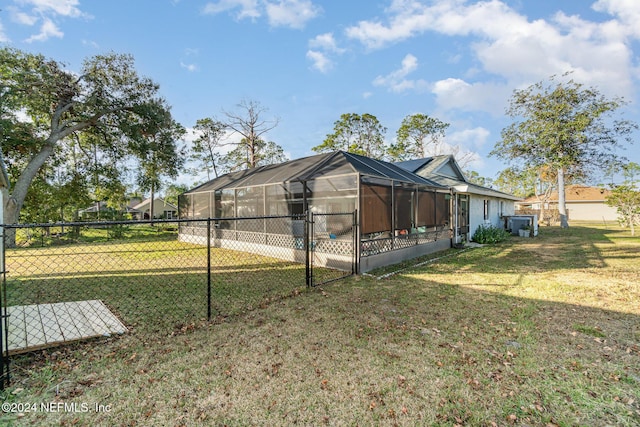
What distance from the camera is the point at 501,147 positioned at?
22.8 m

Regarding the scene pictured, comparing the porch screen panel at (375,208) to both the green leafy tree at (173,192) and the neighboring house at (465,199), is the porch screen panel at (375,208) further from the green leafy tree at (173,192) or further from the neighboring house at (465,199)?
the green leafy tree at (173,192)

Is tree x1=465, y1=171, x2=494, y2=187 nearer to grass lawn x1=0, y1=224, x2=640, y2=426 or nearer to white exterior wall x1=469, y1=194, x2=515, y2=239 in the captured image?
white exterior wall x1=469, y1=194, x2=515, y2=239

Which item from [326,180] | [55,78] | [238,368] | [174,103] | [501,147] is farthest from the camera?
[501,147]

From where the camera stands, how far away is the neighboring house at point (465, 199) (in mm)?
11943

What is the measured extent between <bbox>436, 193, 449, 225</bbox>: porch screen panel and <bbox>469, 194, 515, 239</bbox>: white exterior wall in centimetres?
271

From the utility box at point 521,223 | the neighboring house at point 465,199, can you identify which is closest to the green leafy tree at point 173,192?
the neighboring house at point 465,199

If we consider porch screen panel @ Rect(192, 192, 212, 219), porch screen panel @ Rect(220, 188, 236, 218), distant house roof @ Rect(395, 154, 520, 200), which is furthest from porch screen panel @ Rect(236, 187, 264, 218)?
distant house roof @ Rect(395, 154, 520, 200)

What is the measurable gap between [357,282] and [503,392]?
3.79 meters

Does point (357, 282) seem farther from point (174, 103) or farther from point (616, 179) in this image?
point (616, 179)

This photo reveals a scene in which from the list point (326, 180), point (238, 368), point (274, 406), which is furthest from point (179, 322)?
point (326, 180)

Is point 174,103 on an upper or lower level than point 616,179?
upper

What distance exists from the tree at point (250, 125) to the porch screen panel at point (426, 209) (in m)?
17.2

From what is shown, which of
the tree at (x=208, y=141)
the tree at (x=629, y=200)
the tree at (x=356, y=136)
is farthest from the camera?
the tree at (x=356, y=136)

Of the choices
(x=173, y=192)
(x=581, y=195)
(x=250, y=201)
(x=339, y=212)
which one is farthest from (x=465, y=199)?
(x=173, y=192)
